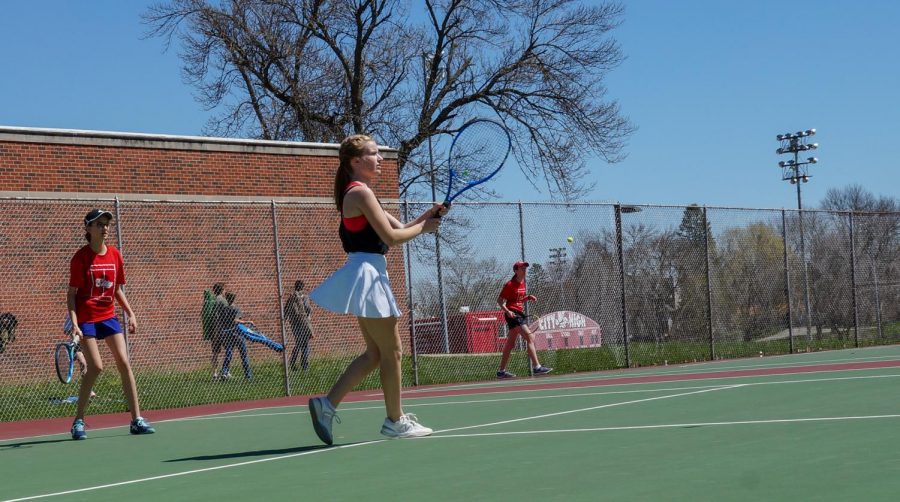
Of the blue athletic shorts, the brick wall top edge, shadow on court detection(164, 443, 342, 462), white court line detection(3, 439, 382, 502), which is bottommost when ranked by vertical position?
shadow on court detection(164, 443, 342, 462)

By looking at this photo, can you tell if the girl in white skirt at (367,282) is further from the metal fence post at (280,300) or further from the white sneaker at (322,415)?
the metal fence post at (280,300)

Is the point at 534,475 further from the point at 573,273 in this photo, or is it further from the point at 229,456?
the point at 573,273

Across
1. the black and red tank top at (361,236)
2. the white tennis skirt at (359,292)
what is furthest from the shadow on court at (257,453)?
the black and red tank top at (361,236)

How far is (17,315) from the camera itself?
695 inches

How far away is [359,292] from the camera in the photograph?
6828 millimetres

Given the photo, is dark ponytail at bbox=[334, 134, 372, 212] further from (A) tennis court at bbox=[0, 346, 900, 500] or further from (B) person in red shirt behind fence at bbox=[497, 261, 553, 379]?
(B) person in red shirt behind fence at bbox=[497, 261, 553, 379]

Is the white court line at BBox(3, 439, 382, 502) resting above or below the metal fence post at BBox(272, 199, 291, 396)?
below

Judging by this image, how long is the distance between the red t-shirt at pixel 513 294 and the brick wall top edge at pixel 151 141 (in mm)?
8128

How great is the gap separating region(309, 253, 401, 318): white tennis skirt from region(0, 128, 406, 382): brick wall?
1001 centimetres

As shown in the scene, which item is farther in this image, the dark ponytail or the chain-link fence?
the chain-link fence

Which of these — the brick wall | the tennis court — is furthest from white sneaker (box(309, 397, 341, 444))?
the brick wall

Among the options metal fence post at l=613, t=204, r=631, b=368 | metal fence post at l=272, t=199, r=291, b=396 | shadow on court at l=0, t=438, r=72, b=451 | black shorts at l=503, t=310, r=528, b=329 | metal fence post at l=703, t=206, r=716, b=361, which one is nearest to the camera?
shadow on court at l=0, t=438, r=72, b=451

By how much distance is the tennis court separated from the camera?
191 inches

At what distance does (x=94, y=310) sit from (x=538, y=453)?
4.66 meters
